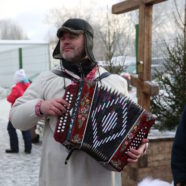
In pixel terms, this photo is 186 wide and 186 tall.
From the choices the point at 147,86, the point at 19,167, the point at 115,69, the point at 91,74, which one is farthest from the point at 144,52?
the point at 115,69

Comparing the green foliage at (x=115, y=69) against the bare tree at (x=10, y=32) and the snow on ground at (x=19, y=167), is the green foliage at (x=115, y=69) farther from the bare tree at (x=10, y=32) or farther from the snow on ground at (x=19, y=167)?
the bare tree at (x=10, y=32)

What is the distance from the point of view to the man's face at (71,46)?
2.40 m

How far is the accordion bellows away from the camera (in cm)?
215

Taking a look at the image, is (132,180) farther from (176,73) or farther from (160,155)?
(176,73)

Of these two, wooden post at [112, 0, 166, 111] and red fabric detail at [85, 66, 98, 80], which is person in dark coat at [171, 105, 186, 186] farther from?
wooden post at [112, 0, 166, 111]

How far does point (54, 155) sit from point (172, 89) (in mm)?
3868

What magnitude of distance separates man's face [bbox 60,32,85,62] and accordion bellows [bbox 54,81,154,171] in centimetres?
30

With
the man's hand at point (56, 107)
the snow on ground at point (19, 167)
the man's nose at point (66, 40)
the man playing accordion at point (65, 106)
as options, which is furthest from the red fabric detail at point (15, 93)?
the man's hand at point (56, 107)

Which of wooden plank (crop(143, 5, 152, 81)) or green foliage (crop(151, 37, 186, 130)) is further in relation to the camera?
green foliage (crop(151, 37, 186, 130))

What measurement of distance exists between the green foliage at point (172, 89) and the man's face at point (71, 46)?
3394mm

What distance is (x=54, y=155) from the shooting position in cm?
230

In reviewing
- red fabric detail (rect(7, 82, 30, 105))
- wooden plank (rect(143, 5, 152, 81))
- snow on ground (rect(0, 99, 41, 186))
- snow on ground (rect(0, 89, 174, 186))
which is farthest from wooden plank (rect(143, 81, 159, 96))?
red fabric detail (rect(7, 82, 30, 105))

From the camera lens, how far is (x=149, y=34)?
4422mm

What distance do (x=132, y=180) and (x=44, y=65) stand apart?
776 centimetres
